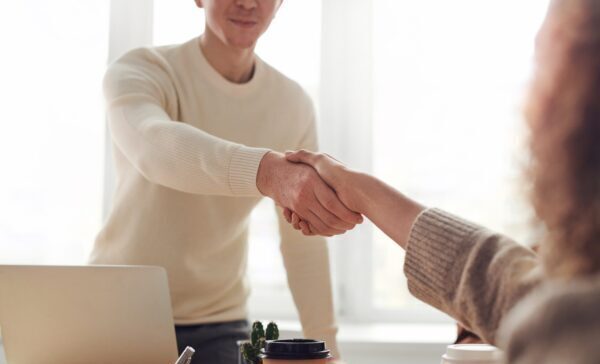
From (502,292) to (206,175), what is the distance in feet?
3.19

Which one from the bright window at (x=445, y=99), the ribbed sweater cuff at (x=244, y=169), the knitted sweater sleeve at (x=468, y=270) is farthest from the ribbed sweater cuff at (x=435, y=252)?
the bright window at (x=445, y=99)

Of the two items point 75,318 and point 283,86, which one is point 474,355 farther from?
point 283,86

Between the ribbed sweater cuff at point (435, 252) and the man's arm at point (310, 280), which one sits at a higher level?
the ribbed sweater cuff at point (435, 252)

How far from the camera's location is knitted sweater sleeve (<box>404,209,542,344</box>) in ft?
2.86

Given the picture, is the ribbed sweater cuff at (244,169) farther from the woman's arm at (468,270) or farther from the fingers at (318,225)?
the woman's arm at (468,270)

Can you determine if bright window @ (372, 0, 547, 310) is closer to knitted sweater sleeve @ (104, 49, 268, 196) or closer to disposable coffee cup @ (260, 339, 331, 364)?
knitted sweater sleeve @ (104, 49, 268, 196)

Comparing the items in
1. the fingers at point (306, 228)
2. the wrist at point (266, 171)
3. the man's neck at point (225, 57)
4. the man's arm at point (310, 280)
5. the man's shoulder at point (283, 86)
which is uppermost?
the man's neck at point (225, 57)

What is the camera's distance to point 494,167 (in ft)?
10.2

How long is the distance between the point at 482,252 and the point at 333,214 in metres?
0.77

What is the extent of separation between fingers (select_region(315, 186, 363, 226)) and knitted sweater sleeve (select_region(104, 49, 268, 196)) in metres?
0.15

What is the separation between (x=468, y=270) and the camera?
93cm

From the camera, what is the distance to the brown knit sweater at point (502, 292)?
1.73 ft

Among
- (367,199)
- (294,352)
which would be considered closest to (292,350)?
(294,352)

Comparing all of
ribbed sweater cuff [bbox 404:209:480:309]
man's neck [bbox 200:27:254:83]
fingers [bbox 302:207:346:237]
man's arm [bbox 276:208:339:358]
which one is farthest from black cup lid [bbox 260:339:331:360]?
man's neck [bbox 200:27:254:83]
